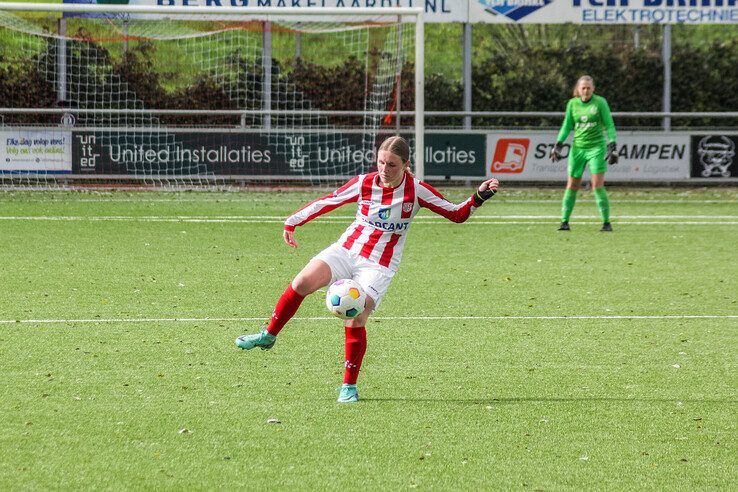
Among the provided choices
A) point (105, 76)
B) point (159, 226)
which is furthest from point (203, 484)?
point (105, 76)

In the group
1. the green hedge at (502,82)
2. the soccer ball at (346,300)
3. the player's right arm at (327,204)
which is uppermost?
the green hedge at (502,82)

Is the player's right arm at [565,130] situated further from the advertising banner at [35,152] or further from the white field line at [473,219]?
the advertising banner at [35,152]

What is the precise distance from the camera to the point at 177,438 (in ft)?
18.0

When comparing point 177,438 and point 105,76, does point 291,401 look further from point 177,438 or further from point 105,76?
point 105,76

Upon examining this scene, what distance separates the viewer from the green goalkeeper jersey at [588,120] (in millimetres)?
15617

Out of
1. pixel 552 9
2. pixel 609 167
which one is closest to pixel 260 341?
pixel 609 167

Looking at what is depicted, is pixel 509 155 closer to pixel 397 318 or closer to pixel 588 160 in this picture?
pixel 588 160

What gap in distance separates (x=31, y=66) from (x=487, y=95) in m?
9.28

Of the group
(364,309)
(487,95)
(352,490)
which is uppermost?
(487,95)

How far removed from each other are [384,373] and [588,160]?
927 cm

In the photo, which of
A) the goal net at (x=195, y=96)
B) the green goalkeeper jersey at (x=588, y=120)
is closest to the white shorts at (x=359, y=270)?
the green goalkeeper jersey at (x=588, y=120)

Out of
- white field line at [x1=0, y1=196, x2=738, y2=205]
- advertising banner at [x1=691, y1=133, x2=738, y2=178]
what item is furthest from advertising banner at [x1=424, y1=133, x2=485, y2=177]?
advertising banner at [x1=691, y1=133, x2=738, y2=178]

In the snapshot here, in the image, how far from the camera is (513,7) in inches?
933

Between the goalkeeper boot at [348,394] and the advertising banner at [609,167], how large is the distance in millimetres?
15416
